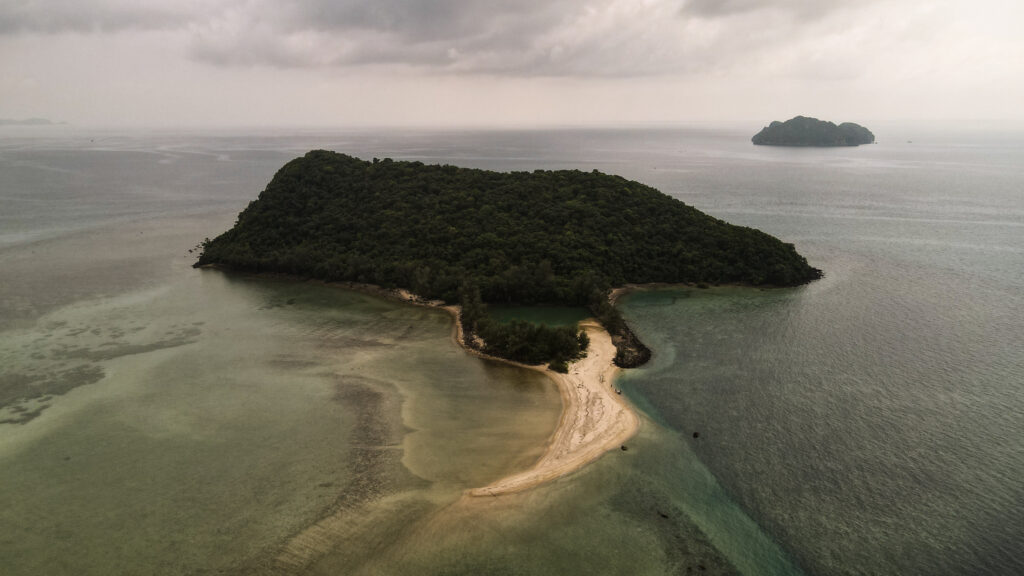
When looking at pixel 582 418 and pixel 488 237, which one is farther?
pixel 488 237

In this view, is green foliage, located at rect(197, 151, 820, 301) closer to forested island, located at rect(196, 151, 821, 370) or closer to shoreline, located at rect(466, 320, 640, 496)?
forested island, located at rect(196, 151, 821, 370)

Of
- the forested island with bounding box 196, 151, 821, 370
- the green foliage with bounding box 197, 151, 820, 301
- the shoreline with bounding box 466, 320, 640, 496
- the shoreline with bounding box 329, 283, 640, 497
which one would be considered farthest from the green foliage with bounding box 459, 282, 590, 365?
the green foliage with bounding box 197, 151, 820, 301

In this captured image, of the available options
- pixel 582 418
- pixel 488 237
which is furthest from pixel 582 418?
pixel 488 237

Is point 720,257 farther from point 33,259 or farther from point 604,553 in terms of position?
point 33,259

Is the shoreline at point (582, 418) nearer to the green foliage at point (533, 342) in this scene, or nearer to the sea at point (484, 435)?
the green foliage at point (533, 342)

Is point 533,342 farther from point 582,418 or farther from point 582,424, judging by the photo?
point 582,424
